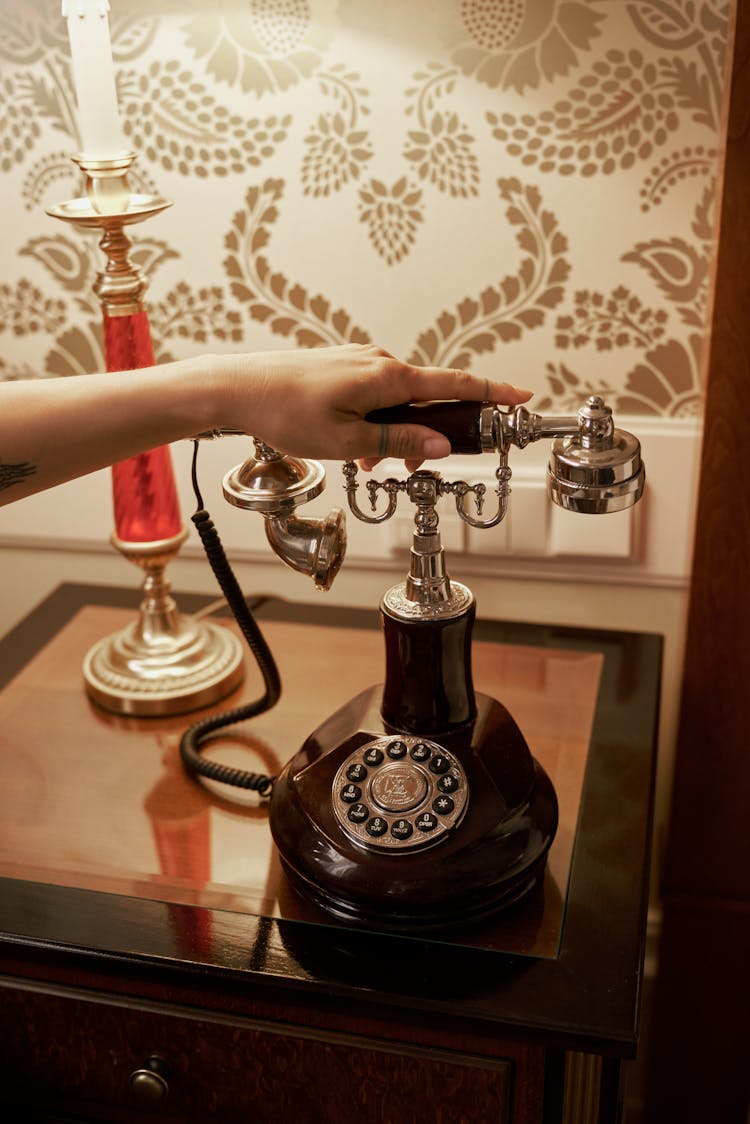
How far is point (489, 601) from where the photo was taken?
1.24 metres

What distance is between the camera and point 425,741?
0.78 metres

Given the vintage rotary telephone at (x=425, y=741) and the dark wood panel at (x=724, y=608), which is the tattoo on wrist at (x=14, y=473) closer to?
the vintage rotary telephone at (x=425, y=741)

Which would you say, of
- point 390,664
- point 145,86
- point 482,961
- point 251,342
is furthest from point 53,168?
point 482,961

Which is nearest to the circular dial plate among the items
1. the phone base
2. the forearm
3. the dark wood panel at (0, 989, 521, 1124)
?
the phone base

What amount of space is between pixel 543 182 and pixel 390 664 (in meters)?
0.50

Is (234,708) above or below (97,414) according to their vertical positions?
below

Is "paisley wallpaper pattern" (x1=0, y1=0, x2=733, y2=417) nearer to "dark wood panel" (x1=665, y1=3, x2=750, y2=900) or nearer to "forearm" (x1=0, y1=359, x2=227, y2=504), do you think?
"dark wood panel" (x1=665, y1=3, x2=750, y2=900)

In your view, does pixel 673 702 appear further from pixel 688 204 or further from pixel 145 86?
pixel 145 86

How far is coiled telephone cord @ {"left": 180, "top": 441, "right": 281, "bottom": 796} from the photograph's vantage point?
0.92 m

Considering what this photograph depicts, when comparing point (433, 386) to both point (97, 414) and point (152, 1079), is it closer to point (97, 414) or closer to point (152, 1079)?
point (97, 414)

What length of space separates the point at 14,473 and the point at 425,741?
0.32 m

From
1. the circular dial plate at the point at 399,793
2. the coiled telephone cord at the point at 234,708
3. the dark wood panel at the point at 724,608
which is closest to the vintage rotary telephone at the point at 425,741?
the circular dial plate at the point at 399,793

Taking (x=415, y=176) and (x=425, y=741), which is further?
(x=415, y=176)

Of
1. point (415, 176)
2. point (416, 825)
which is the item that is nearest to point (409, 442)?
point (416, 825)
